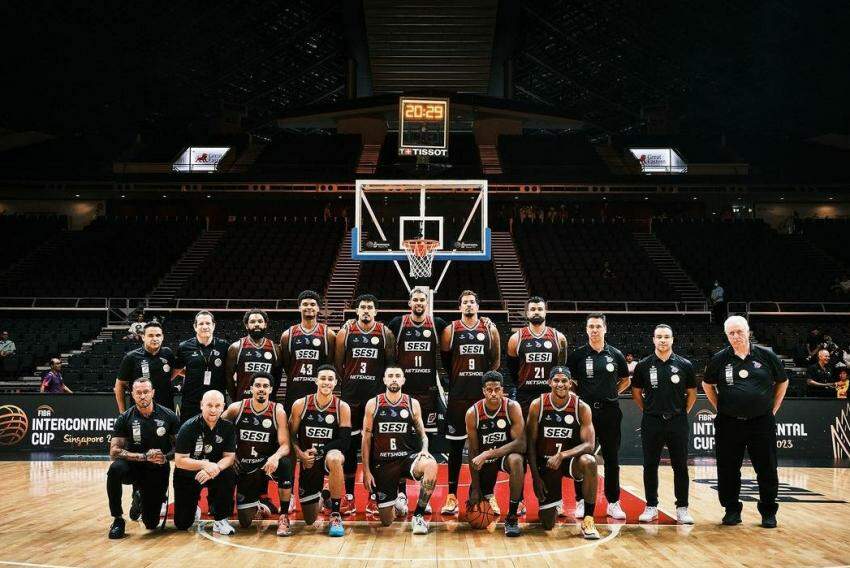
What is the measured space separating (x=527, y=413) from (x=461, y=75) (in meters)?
29.3

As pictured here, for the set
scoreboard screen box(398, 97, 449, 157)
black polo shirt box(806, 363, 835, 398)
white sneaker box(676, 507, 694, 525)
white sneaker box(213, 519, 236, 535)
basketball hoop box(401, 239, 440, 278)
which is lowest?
white sneaker box(676, 507, 694, 525)

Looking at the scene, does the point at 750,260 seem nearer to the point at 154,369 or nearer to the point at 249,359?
the point at 249,359

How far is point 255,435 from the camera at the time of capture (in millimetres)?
7734

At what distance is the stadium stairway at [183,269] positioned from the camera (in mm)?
23938

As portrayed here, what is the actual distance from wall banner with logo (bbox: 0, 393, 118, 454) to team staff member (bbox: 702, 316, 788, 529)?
9.69 m

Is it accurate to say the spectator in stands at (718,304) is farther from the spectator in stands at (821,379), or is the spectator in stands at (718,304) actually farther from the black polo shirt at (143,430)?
the black polo shirt at (143,430)

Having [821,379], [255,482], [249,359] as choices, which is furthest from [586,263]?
[255,482]

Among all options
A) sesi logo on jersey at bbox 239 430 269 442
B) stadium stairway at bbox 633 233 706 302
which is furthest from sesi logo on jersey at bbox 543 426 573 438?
stadium stairway at bbox 633 233 706 302

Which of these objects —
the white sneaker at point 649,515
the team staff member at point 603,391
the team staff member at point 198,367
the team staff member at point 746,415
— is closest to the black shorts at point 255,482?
the team staff member at point 198,367

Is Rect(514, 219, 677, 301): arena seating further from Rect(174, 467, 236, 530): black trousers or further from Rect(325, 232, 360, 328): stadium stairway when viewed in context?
Rect(174, 467, 236, 530): black trousers

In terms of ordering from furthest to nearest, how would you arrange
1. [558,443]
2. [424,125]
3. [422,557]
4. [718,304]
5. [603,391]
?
[424,125] → [718,304] → [603,391] → [558,443] → [422,557]

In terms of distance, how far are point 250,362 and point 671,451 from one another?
4507 mm

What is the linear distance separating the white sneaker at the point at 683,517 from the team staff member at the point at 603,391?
0.54 meters

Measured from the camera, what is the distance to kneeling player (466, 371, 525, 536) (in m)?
7.61
